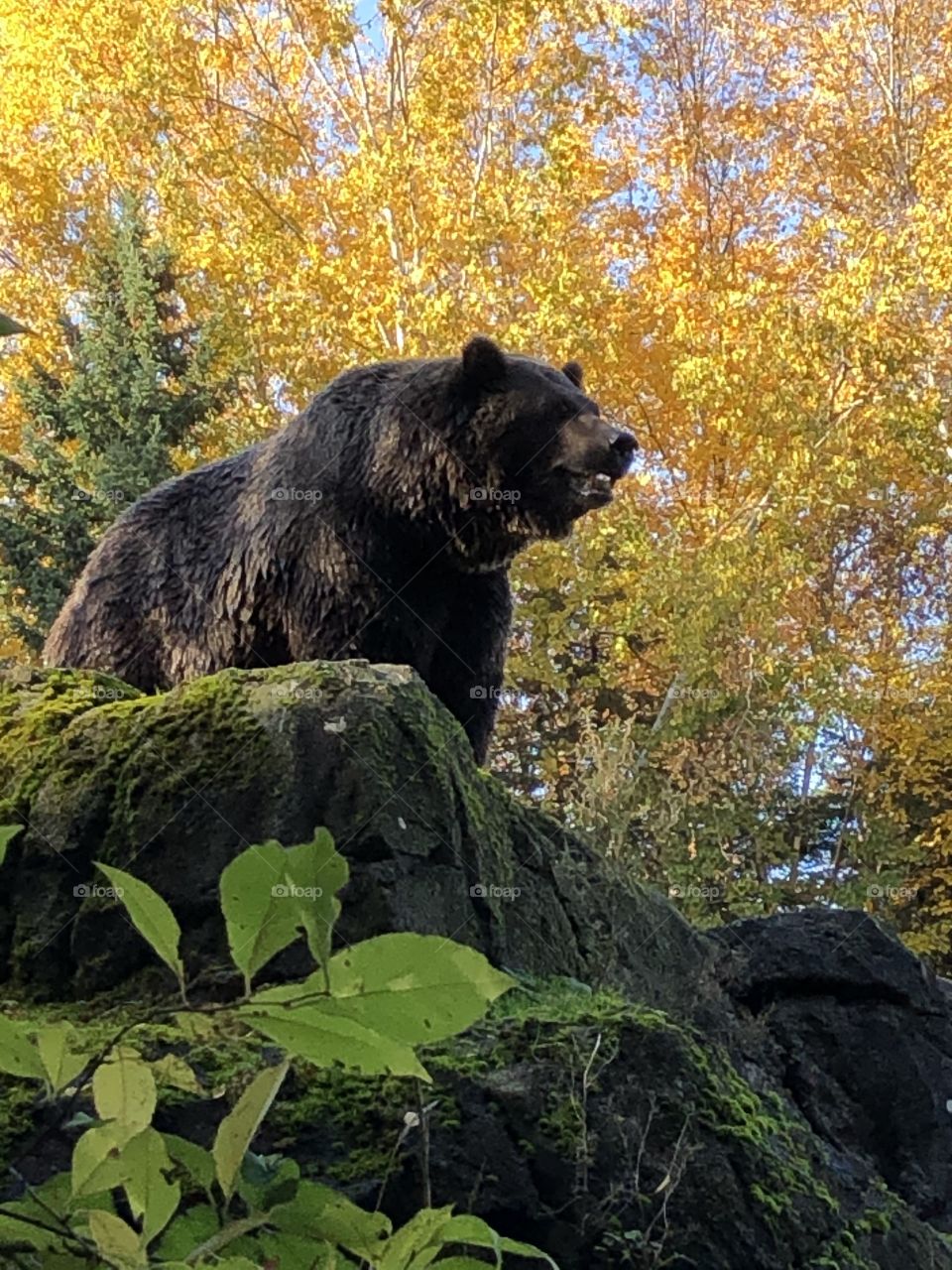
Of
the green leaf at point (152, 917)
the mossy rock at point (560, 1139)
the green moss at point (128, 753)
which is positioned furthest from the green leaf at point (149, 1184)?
the green moss at point (128, 753)

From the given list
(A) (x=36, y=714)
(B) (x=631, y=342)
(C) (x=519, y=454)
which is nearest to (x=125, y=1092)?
(A) (x=36, y=714)

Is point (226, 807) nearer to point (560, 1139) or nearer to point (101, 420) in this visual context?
point (560, 1139)

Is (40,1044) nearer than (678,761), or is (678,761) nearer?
(40,1044)

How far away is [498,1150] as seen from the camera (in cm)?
304

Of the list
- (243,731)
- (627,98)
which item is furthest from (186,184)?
(243,731)

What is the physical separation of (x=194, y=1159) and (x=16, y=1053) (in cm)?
13

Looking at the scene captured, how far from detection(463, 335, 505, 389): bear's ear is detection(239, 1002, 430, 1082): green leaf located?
4829 mm

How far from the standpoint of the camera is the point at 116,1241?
27.9 inches

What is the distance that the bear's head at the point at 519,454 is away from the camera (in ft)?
17.8

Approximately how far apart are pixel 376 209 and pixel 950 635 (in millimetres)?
8263

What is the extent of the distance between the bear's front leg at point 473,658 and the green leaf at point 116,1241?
4.72 m

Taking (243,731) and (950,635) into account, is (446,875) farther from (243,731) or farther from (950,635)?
(950,635)

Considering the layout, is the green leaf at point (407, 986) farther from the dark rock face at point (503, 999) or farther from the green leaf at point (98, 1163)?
the dark rock face at point (503, 999)

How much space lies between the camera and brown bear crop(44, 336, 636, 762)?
5.27 meters
